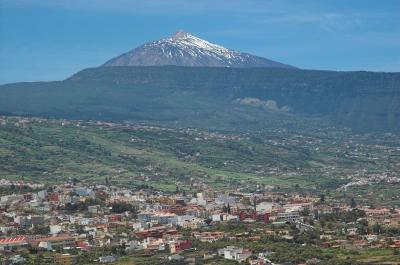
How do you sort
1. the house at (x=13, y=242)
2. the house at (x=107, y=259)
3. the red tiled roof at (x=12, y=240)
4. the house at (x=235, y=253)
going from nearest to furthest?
the house at (x=235, y=253)
the house at (x=107, y=259)
the house at (x=13, y=242)
the red tiled roof at (x=12, y=240)

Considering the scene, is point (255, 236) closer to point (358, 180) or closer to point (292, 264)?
point (292, 264)

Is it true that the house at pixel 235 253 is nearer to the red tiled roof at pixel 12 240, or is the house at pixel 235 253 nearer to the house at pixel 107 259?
the house at pixel 107 259

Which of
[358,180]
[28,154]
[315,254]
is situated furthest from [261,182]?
[315,254]

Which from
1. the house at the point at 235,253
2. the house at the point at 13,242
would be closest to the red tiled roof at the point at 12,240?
the house at the point at 13,242

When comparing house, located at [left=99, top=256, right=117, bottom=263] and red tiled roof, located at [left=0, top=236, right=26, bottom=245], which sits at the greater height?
red tiled roof, located at [left=0, top=236, right=26, bottom=245]

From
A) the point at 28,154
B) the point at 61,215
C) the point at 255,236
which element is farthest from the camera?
the point at 28,154

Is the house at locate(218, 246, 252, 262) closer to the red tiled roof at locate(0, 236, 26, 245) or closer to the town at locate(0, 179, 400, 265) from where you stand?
the town at locate(0, 179, 400, 265)

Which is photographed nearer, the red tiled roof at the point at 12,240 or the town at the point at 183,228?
the town at the point at 183,228

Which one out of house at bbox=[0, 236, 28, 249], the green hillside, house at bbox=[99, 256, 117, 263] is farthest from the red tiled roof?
the green hillside
